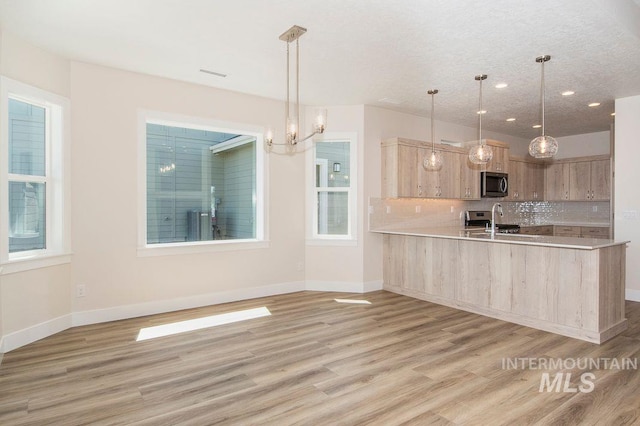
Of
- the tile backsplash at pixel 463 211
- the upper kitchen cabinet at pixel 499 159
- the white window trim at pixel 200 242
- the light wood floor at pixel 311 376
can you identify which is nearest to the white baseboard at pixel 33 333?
the light wood floor at pixel 311 376

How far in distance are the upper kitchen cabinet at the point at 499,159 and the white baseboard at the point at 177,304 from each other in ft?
13.8

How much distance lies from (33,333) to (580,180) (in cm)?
927

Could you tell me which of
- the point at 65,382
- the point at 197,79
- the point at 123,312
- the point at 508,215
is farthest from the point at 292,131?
the point at 508,215

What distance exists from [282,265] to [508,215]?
538 centimetres

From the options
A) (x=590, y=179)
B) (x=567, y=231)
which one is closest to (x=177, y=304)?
(x=567, y=231)

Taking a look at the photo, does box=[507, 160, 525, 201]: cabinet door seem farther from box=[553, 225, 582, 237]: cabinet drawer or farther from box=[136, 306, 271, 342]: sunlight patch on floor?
box=[136, 306, 271, 342]: sunlight patch on floor

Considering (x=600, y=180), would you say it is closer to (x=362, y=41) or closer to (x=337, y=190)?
(x=337, y=190)

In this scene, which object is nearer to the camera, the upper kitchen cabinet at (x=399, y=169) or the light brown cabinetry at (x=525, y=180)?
the upper kitchen cabinet at (x=399, y=169)

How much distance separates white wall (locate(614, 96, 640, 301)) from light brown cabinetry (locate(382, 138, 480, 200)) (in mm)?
2150

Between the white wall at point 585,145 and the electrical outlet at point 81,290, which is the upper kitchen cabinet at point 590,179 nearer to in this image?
the white wall at point 585,145

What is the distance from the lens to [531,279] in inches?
160

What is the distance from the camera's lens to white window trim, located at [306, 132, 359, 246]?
5.75 metres

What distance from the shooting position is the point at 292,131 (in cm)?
339

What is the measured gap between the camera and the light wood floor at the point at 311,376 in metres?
2.37
